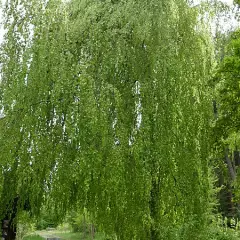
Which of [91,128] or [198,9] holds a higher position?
[198,9]

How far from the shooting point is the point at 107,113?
16.8 ft


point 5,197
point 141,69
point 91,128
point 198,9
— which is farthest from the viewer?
point 198,9

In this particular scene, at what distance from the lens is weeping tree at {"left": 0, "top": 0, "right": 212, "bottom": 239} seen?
4.93 meters

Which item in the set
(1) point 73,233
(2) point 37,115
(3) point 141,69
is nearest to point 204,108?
(3) point 141,69

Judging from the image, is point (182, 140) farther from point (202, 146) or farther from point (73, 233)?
point (73, 233)

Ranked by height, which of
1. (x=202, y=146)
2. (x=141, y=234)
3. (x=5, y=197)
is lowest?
(x=141, y=234)

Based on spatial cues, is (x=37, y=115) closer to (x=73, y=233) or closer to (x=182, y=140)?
(x=182, y=140)

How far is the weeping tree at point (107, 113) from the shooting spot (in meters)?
4.93

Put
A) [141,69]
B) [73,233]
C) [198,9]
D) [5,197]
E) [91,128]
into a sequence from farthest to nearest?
[73,233], [198,9], [141,69], [5,197], [91,128]

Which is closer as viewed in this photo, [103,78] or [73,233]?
[103,78]

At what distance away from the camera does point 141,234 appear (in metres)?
6.01

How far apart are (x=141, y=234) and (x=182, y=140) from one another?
1918 millimetres

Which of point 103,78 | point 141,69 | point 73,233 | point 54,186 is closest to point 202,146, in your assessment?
point 141,69

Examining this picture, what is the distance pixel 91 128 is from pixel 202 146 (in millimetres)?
2199
